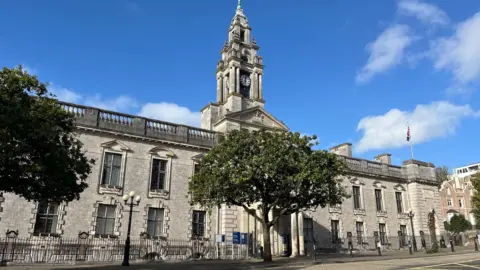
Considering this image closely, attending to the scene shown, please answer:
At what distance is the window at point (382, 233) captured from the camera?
3838 centimetres

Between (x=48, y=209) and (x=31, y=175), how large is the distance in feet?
35.0

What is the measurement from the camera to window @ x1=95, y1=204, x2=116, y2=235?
25.2 meters

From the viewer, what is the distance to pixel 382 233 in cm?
3891

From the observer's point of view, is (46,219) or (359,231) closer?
(46,219)

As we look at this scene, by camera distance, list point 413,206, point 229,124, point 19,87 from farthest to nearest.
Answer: point 413,206, point 229,124, point 19,87

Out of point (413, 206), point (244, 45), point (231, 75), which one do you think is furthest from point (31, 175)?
point (413, 206)

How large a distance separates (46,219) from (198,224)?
10.7m

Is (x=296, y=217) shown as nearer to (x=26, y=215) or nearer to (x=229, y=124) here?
(x=229, y=124)

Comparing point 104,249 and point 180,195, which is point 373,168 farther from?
point 104,249

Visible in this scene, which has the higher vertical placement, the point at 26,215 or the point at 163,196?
the point at 163,196

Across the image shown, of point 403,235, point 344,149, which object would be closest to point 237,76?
point 344,149

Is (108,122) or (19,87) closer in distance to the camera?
(19,87)

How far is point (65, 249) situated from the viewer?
23.0 metres

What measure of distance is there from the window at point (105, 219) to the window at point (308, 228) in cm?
1761
